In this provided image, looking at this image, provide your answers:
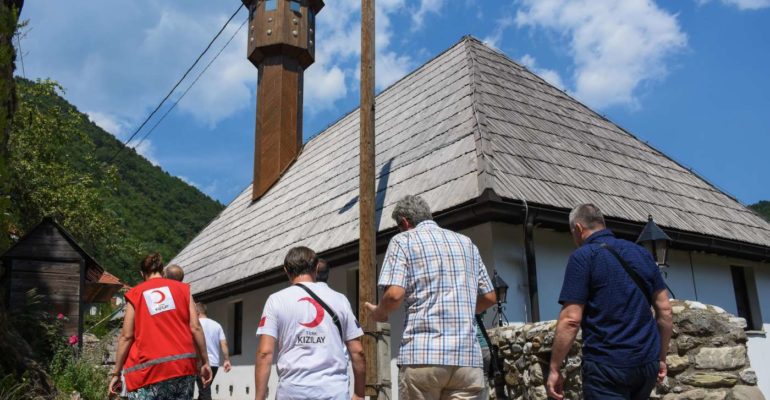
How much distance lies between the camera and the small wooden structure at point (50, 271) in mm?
10109

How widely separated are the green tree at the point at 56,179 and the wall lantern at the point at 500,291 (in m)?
18.0

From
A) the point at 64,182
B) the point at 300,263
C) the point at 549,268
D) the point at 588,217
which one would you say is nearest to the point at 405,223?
the point at 300,263

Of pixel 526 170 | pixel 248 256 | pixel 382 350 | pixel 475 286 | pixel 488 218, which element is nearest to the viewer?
pixel 475 286

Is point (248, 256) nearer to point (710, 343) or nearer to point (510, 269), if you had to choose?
point (510, 269)

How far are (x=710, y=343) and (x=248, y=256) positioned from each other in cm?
982

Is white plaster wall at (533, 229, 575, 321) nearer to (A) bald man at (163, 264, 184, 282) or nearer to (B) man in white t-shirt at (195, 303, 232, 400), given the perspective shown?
(B) man in white t-shirt at (195, 303, 232, 400)

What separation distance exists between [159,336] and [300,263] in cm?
132

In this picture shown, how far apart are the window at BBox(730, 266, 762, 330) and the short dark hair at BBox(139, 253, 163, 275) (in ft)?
30.8

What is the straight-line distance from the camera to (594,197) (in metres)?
9.52

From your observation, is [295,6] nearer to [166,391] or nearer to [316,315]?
[166,391]

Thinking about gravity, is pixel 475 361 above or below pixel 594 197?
below

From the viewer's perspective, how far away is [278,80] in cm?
1791

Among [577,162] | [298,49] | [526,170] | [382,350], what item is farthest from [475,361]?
[298,49]

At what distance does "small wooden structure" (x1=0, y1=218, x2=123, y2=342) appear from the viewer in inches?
398
